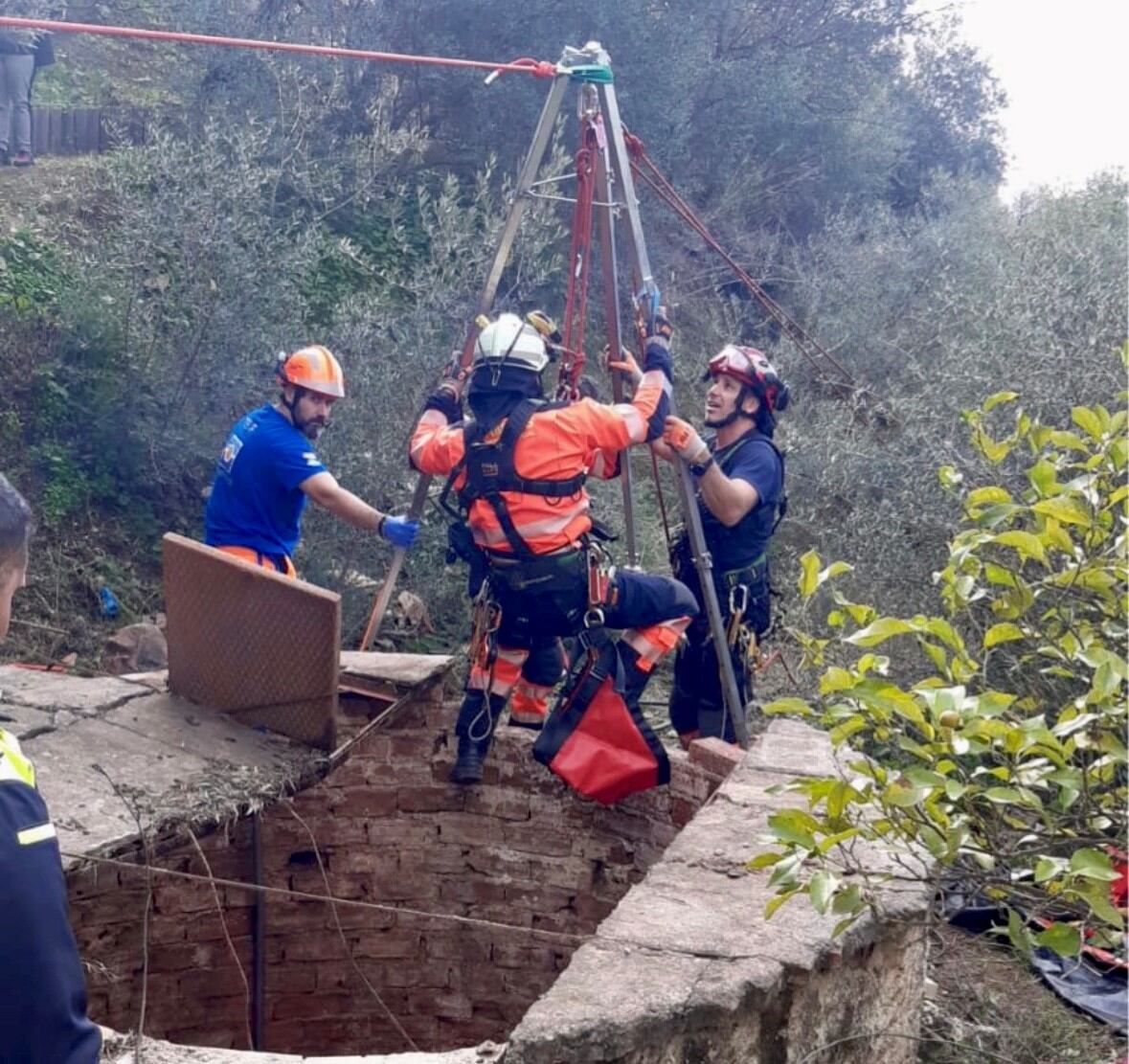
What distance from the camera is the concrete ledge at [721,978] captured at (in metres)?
2.83

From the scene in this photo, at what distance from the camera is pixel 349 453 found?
8805mm

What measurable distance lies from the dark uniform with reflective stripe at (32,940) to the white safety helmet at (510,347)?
10.1 feet

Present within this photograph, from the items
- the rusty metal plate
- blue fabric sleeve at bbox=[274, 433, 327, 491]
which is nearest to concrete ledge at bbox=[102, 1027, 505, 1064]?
the rusty metal plate

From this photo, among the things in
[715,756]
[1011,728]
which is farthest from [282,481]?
[1011,728]

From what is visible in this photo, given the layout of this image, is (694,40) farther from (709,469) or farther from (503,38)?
(709,469)

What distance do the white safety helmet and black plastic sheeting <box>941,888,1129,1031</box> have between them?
248cm

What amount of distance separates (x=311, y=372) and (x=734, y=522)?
199 centimetres

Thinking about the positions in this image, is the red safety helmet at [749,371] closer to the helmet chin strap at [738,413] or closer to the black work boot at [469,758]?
the helmet chin strap at [738,413]

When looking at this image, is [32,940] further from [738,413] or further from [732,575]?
[738,413]

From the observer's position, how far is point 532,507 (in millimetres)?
5008

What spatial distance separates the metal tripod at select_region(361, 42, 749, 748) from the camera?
525 cm

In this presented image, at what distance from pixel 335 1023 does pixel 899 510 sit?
458 centimetres

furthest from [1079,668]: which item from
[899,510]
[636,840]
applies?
[899,510]

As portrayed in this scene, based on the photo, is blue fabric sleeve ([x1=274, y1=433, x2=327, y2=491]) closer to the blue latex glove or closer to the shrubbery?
the blue latex glove
